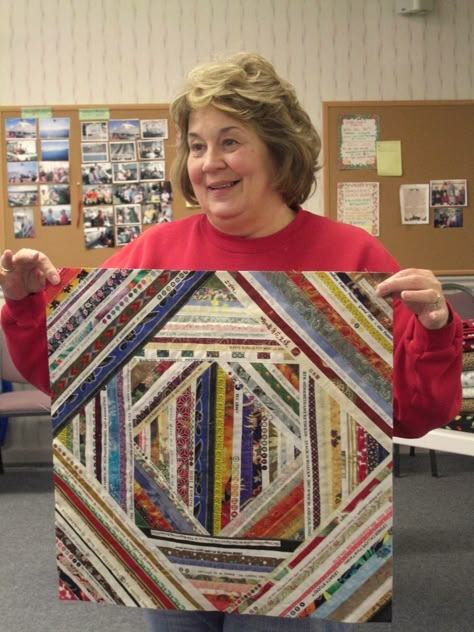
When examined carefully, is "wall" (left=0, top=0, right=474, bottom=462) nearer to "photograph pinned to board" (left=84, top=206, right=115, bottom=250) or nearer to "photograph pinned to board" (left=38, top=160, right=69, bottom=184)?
"photograph pinned to board" (left=38, top=160, right=69, bottom=184)

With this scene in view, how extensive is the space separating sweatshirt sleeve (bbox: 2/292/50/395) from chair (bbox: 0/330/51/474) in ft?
9.30

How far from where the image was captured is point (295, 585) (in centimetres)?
130

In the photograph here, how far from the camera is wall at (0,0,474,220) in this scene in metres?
4.91

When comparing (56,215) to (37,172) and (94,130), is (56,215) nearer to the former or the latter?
(37,172)

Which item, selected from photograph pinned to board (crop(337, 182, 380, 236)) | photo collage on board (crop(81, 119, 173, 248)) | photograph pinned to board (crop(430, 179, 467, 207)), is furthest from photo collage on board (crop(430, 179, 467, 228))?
photo collage on board (crop(81, 119, 173, 248))

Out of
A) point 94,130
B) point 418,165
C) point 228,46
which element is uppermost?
point 228,46

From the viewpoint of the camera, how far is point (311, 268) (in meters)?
1.38

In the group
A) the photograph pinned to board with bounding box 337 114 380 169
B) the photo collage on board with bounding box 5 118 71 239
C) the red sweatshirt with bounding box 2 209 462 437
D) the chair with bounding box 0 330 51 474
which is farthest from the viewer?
the photograph pinned to board with bounding box 337 114 380 169

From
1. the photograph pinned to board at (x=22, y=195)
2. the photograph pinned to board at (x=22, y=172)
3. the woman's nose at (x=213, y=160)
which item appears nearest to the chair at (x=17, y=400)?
the photograph pinned to board at (x=22, y=195)

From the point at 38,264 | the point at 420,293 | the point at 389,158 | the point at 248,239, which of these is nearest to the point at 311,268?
the point at 248,239

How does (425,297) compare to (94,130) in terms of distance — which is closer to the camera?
(425,297)

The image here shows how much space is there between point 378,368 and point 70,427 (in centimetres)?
47

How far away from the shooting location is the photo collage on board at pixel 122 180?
16.3ft

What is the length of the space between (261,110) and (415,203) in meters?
3.82
